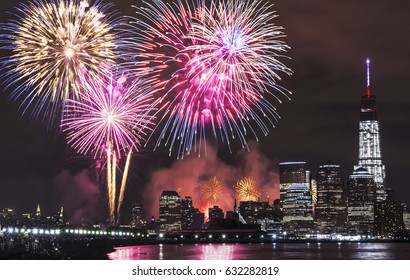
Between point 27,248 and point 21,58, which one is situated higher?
point 21,58

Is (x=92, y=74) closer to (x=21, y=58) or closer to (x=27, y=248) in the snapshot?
(x=21, y=58)
